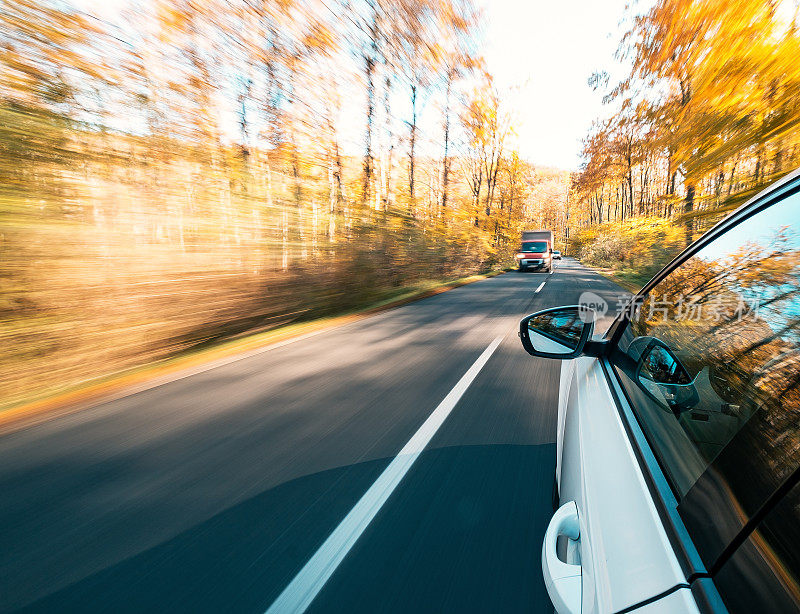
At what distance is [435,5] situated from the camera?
51.0 ft

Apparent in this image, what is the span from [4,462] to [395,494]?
280 centimetres

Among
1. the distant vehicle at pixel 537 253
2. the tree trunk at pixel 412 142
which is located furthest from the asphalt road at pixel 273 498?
the distant vehicle at pixel 537 253

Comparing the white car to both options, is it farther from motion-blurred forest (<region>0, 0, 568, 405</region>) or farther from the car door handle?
motion-blurred forest (<region>0, 0, 568, 405</region>)

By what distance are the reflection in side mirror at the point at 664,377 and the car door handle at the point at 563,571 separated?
42 cm

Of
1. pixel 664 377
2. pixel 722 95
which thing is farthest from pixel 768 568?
pixel 722 95

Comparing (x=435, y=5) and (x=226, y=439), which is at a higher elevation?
(x=435, y=5)

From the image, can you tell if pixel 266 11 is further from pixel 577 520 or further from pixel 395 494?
pixel 577 520

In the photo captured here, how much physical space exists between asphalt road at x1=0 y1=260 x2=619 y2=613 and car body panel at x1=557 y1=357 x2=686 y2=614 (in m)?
0.85

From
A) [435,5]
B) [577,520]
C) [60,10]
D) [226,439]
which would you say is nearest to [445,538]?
[577,520]

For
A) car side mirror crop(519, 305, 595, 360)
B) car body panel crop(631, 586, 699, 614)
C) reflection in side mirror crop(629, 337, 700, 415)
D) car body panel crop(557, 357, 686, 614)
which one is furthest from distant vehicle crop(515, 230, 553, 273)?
car body panel crop(631, 586, 699, 614)

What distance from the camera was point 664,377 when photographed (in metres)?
1.27

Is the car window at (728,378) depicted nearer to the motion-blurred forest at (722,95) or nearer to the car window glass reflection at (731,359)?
the car window glass reflection at (731,359)

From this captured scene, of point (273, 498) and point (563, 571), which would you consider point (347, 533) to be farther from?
point (563, 571)

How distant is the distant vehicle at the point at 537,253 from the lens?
27297 millimetres
